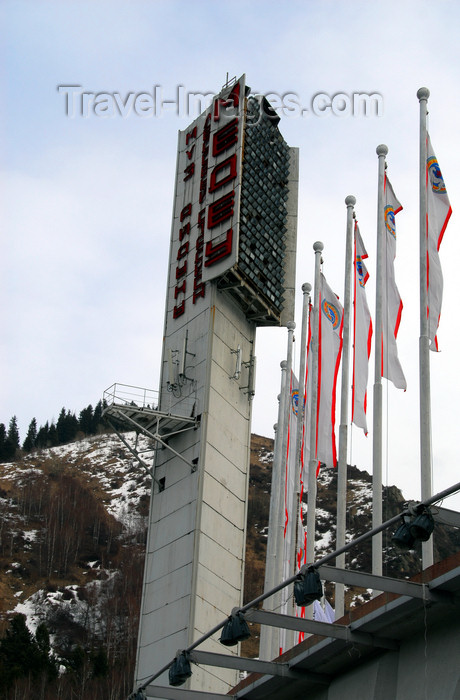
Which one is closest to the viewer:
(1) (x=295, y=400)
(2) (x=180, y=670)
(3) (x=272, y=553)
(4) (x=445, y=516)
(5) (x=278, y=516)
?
(4) (x=445, y=516)

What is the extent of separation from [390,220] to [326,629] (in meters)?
15.2

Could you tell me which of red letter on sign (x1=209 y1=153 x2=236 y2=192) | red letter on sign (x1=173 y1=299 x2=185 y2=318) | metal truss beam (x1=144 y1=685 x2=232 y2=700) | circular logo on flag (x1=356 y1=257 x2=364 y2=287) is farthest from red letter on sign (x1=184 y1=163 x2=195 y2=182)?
metal truss beam (x1=144 y1=685 x2=232 y2=700)

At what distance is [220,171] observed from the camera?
164ft

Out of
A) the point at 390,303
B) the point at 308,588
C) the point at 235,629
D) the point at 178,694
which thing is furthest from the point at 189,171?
the point at 308,588

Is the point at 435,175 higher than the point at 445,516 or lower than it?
higher

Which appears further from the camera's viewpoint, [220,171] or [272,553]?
[220,171]

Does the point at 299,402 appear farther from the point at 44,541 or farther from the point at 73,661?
the point at 44,541

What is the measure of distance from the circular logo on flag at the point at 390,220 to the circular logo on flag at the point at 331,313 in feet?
16.9

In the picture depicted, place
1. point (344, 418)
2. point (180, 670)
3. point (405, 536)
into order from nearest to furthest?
point (405, 536) → point (180, 670) → point (344, 418)

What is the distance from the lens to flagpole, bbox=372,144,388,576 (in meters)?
29.3

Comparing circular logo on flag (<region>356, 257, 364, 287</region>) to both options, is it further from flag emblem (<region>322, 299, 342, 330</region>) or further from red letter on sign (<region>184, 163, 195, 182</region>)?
red letter on sign (<region>184, 163, 195, 182</region>)

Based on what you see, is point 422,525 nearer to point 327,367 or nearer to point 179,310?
point 327,367

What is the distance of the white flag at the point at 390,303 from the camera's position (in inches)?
1231

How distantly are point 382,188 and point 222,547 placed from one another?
1679 cm
